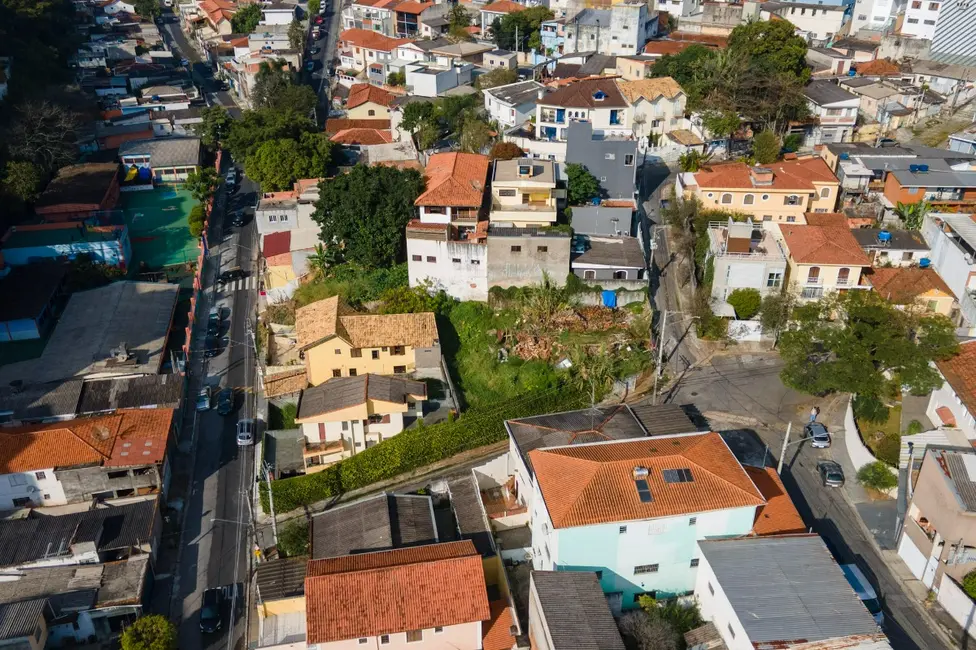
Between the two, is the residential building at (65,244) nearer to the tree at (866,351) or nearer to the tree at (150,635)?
the tree at (150,635)

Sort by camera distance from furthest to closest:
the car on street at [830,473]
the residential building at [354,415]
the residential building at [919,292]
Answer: the residential building at [919,292] → the residential building at [354,415] → the car on street at [830,473]

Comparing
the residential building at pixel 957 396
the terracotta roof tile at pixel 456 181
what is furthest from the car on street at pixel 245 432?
the residential building at pixel 957 396

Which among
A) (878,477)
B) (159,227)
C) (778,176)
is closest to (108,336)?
(159,227)

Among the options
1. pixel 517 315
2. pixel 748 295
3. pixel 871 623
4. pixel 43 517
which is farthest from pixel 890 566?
pixel 43 517

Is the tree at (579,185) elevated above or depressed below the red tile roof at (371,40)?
below

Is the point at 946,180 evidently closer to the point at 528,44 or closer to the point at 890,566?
the point at 890,566

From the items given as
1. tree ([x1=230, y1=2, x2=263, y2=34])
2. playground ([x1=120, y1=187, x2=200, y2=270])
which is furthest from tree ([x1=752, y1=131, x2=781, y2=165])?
tree ([x1=230, y1=2, x2=263, y2=34])

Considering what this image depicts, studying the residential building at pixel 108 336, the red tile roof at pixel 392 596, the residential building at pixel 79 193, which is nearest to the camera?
the red tile roof at pixel 392 596
